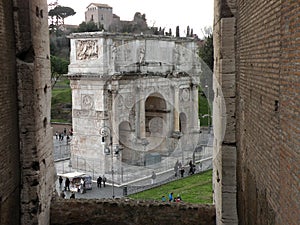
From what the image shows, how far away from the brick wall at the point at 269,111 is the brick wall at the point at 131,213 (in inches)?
43.3

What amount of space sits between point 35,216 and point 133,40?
13.7 meters

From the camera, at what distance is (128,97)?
20125 millimetres

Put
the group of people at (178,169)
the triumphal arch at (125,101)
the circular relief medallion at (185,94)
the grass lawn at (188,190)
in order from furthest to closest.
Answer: the circular relief medallion at (185,94) → the group of people at (178,169) → the triumphal arch at (125,101) → the grass lawn at (188,190)

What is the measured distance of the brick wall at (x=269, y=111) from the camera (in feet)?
11.6

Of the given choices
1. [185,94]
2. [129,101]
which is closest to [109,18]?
[185,94]

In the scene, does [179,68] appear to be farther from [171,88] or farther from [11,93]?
[11,93]

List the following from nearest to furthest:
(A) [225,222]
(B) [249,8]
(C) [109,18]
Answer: (B) [249,8] < (A) [225,222] < (C) [109,18]

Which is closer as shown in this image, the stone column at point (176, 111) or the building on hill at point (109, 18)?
the stone column at point (176, 111)

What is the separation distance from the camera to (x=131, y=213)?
7625 millimetres

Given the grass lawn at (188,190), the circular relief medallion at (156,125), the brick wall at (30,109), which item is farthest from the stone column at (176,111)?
the brick wall at (30,109)

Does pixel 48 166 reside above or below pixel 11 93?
below

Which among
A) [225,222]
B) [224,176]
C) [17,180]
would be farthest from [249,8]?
[17,180]

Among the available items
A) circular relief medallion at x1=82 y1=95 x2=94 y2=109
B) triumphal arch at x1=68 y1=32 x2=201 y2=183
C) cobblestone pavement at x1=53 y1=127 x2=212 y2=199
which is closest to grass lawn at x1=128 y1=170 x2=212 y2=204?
cobblestone pavement at x1=53 y1=127 x2=212 y2=199

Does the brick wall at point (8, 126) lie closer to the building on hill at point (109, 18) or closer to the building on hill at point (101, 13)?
the building on hill at point (109, 18)
